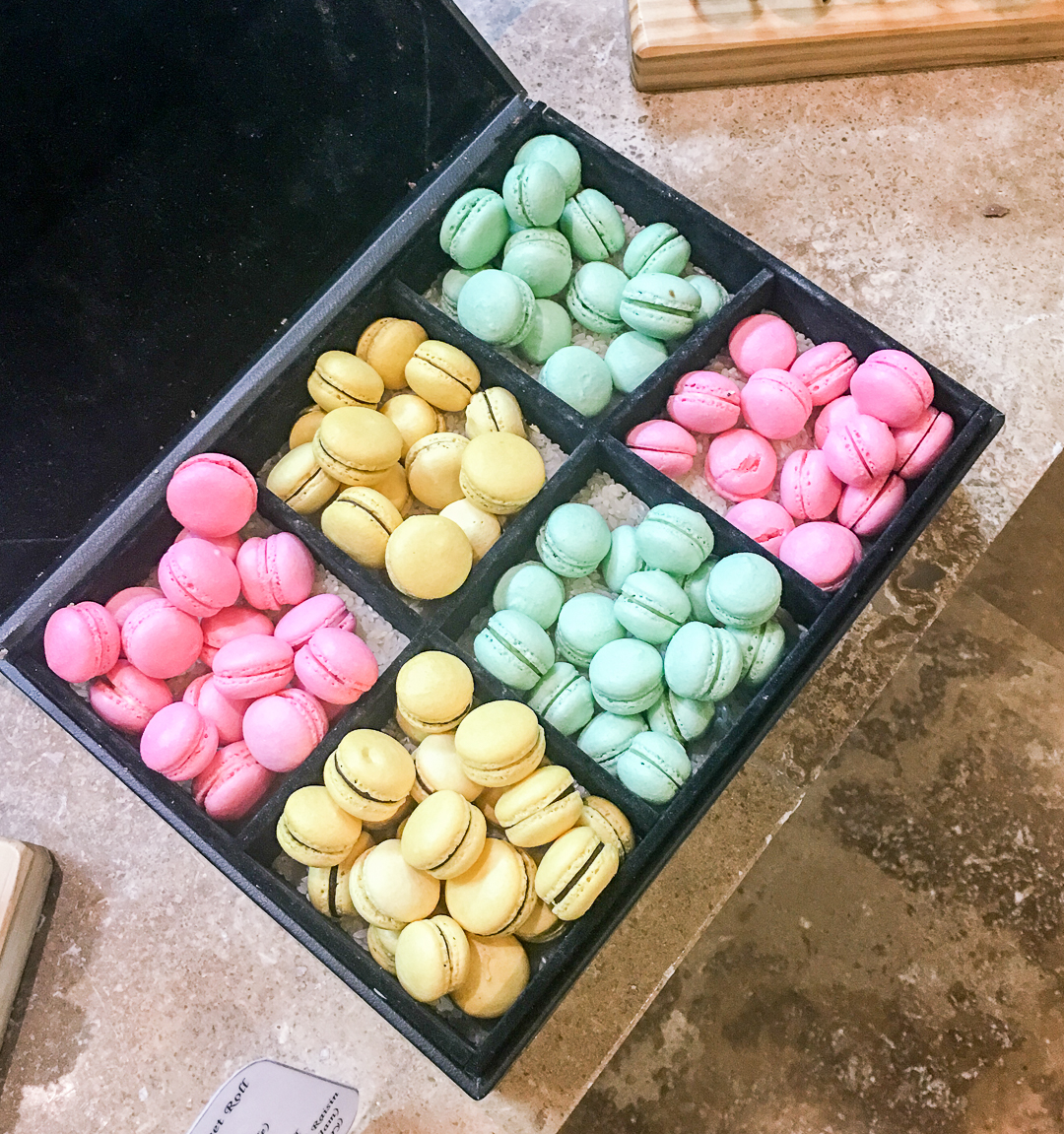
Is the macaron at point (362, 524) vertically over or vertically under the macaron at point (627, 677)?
under

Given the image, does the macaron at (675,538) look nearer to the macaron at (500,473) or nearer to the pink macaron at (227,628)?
the macaron at (500,473)

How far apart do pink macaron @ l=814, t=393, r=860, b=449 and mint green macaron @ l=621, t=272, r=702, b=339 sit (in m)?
0.21

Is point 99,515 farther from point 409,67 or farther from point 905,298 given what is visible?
point 905,298

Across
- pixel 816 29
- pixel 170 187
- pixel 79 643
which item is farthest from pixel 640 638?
pixel 816 29

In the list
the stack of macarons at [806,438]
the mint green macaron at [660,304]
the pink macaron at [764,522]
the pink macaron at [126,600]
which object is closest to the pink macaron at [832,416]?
the stack of macarons at [806,438]

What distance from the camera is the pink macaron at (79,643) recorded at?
99cm

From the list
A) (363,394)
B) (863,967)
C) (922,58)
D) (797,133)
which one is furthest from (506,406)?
(863,967)

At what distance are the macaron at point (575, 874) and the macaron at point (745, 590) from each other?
0.97ft

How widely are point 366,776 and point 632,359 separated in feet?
2.05

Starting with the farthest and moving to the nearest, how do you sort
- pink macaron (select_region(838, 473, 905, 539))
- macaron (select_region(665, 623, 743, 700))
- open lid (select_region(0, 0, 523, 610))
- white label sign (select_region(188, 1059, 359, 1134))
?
1. pink macaron (select_region(838, 473, 905, 539))
2. macaron (select_region(665, 623, 743, 700))
3. open lid (select_region(0, 0, 523, 610))
4. white label sign (select_region(188, 1059, 359, 1134))

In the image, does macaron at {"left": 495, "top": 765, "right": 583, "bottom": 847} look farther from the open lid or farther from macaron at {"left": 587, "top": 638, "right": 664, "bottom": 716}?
the open lid

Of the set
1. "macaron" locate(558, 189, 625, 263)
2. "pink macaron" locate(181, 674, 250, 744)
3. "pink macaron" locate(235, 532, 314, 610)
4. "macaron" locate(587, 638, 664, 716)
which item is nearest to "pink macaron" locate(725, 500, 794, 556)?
"macaron" locate(587, 638, 664, 716)

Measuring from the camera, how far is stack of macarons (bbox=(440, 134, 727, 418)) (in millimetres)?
1147

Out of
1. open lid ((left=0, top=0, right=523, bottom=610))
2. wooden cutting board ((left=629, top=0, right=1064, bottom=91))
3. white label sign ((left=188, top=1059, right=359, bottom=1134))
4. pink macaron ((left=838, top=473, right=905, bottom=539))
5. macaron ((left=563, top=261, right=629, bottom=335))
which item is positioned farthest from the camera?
wooden cutting board ((left=629, top=0, right=1064, bottom=91))
